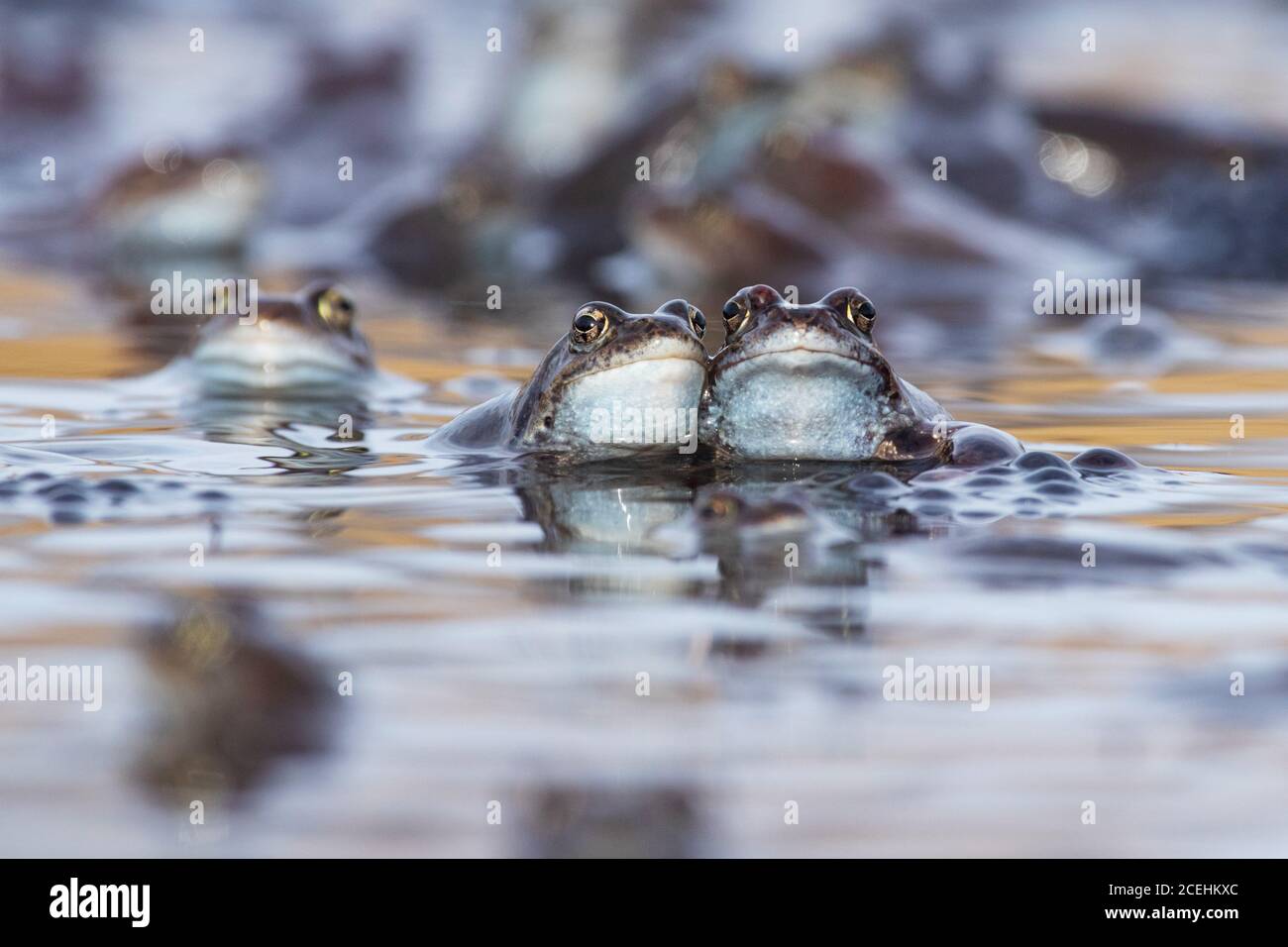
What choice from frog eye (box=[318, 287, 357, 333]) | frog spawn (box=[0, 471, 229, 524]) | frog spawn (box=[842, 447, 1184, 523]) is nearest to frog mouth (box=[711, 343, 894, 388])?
frog spawn (box=[842, 447, 1184, 523])

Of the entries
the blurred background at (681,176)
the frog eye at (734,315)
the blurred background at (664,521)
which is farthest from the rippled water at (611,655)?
the blurred background at (681,176)

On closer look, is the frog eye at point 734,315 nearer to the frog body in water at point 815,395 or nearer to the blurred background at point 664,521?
the frog body in water at point 815,395

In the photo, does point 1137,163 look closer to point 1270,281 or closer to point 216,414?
point 1270,281

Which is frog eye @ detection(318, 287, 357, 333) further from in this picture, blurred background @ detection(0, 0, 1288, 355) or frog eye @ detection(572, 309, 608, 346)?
blurred background @ detection(0, 0, 1288, 355)

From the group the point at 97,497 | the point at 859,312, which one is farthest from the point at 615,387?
the point at 97,497
